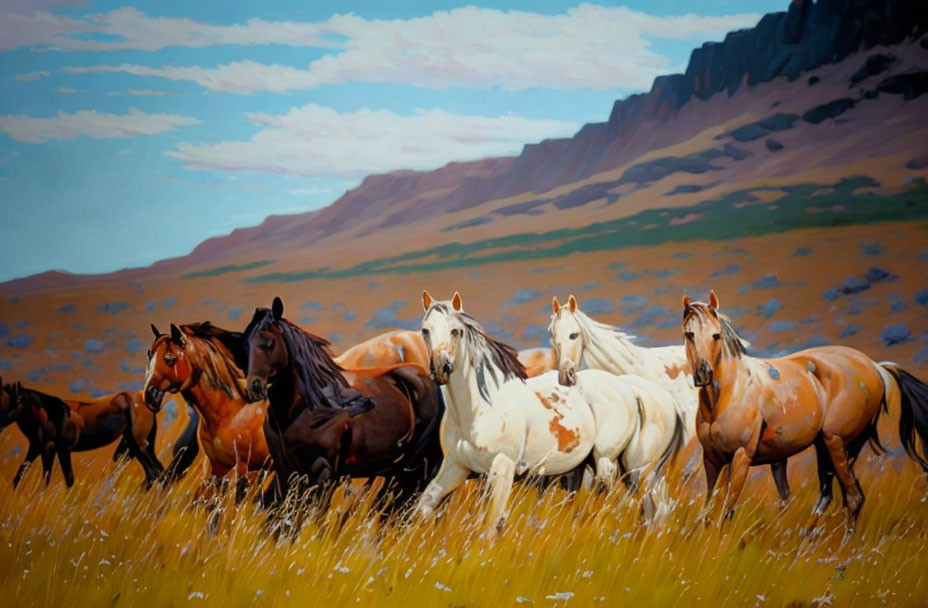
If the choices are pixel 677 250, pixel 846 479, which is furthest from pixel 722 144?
pixel 846 479

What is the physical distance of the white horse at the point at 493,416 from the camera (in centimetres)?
383

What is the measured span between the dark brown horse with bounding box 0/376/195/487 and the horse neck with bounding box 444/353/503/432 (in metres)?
1.18

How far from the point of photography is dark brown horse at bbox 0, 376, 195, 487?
4.16m

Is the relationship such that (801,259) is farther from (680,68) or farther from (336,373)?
(336,373)

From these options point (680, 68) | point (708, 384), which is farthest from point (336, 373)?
point (680, 68)

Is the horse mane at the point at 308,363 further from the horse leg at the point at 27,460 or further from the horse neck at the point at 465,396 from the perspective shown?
the horse leg at the point at 27,460

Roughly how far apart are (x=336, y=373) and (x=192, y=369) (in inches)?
22.4

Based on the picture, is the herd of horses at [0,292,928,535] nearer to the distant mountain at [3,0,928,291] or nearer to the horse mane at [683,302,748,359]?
the horse mane at [683,302,748,359]

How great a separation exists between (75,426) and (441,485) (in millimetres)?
1594

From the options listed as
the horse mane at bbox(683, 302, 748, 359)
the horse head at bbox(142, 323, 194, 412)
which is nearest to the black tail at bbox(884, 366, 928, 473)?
the horse mane at bbox(683, 302, 748, 359)

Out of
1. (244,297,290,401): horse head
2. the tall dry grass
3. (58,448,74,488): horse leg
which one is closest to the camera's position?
the tall dry grass

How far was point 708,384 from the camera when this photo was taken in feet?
13.3

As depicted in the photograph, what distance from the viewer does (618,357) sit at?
4.45m

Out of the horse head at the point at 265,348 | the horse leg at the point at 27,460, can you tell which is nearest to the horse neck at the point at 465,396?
the horse head at the point at 265,348
